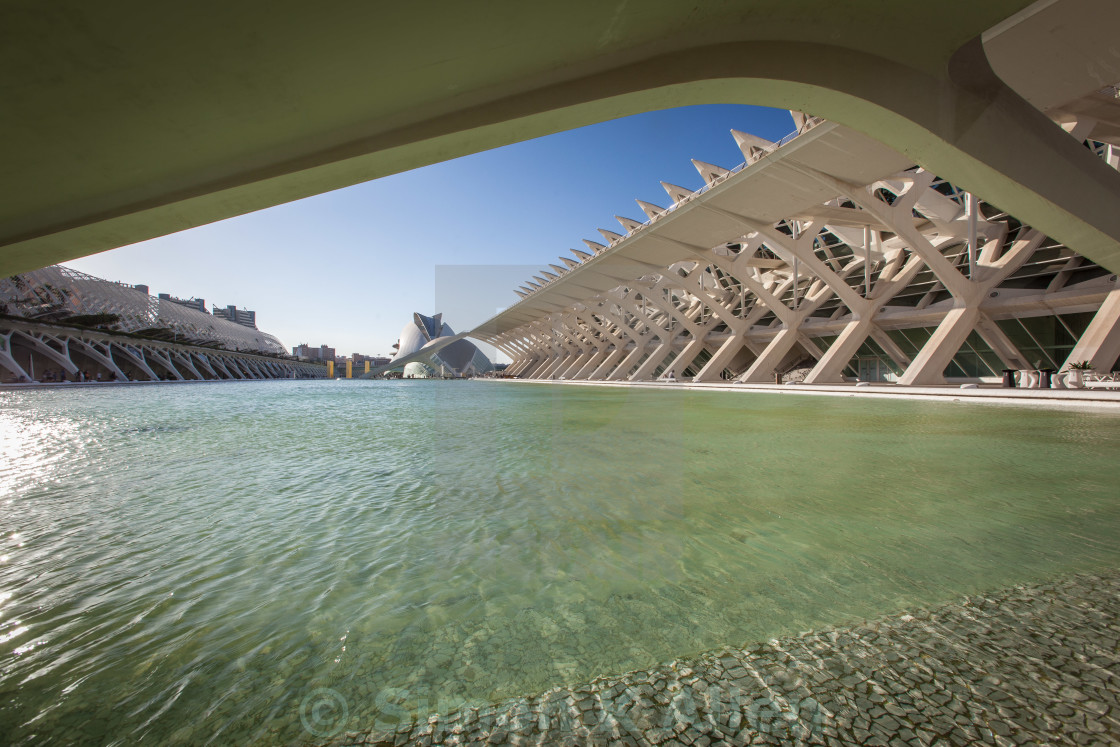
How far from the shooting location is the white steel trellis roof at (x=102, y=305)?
3122 centimetres

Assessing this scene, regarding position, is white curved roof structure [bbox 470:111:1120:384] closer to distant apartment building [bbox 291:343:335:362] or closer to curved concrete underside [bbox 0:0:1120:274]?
curved concrete underside [bbox 0:0:1120:274]

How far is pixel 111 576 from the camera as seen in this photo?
6.56 feet

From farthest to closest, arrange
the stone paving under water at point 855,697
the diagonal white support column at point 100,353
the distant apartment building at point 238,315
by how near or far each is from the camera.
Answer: the distant apartment building at point 238,315 < the diagonal white support column at point 100,353 < the stone paving under water at point 855,697

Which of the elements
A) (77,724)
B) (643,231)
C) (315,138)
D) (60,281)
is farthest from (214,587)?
(60,281)

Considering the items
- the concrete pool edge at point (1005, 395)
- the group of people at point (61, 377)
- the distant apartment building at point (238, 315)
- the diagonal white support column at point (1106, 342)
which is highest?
the distant apartment building at point (238, 315)

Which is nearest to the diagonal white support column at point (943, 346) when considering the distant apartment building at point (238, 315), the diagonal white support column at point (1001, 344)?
the diagonal white support column at point (1001, 344)

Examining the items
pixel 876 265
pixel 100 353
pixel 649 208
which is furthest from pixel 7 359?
pixel 876 265

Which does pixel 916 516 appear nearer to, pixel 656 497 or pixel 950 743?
pixel 656 497

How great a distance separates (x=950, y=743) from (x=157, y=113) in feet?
12.5

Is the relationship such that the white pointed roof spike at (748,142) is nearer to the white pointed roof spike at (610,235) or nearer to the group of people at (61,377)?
the white pointed roof spike at (610,235)

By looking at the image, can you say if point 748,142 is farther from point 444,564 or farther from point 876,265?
point 444,564

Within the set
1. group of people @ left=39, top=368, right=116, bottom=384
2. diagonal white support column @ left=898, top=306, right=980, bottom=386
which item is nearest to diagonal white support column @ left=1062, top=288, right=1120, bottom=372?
diagonal white support column @ left=898, top=306, right=980, bottom=386

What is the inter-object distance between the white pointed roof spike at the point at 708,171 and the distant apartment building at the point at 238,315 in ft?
464

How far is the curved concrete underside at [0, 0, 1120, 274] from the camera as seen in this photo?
2.13 m
